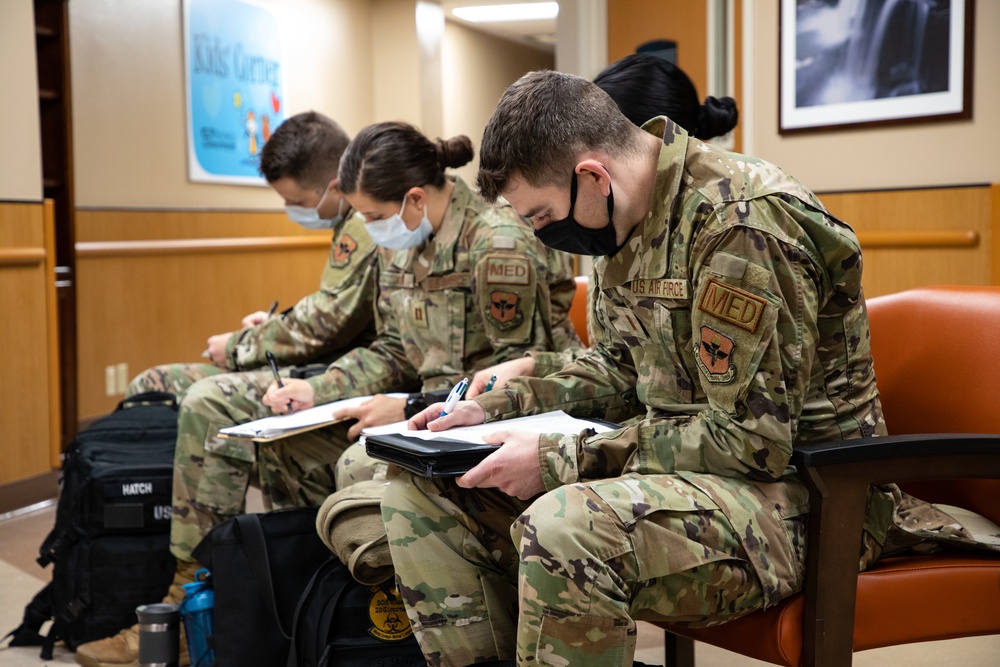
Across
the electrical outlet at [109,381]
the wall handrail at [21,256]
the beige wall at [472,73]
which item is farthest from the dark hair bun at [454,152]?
the beige wall at [472,73]

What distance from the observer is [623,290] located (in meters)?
1.50

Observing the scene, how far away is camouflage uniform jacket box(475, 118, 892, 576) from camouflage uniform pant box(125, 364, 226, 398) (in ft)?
5.81

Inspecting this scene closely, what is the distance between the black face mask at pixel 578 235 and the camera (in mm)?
1403

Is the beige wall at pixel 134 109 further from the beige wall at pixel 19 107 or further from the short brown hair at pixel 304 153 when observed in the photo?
the short brown hair at pixel 304 153

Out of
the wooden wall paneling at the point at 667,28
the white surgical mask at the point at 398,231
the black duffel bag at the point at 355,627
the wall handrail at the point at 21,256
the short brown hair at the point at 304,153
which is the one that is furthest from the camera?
the wooden wall paneling at the point at 667,28

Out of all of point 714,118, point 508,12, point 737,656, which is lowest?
point 737,656

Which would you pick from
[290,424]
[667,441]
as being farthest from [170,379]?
[667,441]

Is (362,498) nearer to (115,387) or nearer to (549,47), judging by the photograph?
(115,387)

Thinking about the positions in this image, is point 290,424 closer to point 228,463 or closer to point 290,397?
point 290,397

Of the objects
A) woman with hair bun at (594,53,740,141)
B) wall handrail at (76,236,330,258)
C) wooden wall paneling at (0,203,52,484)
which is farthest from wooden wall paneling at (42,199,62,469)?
woman with hair bun at (594,53,740,141)

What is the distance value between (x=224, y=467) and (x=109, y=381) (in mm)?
2435

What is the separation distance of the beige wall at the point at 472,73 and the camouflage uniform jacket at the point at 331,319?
15.9 feet

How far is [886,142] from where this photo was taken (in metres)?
4.05

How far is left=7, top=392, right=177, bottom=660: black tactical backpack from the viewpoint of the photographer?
2346mm
